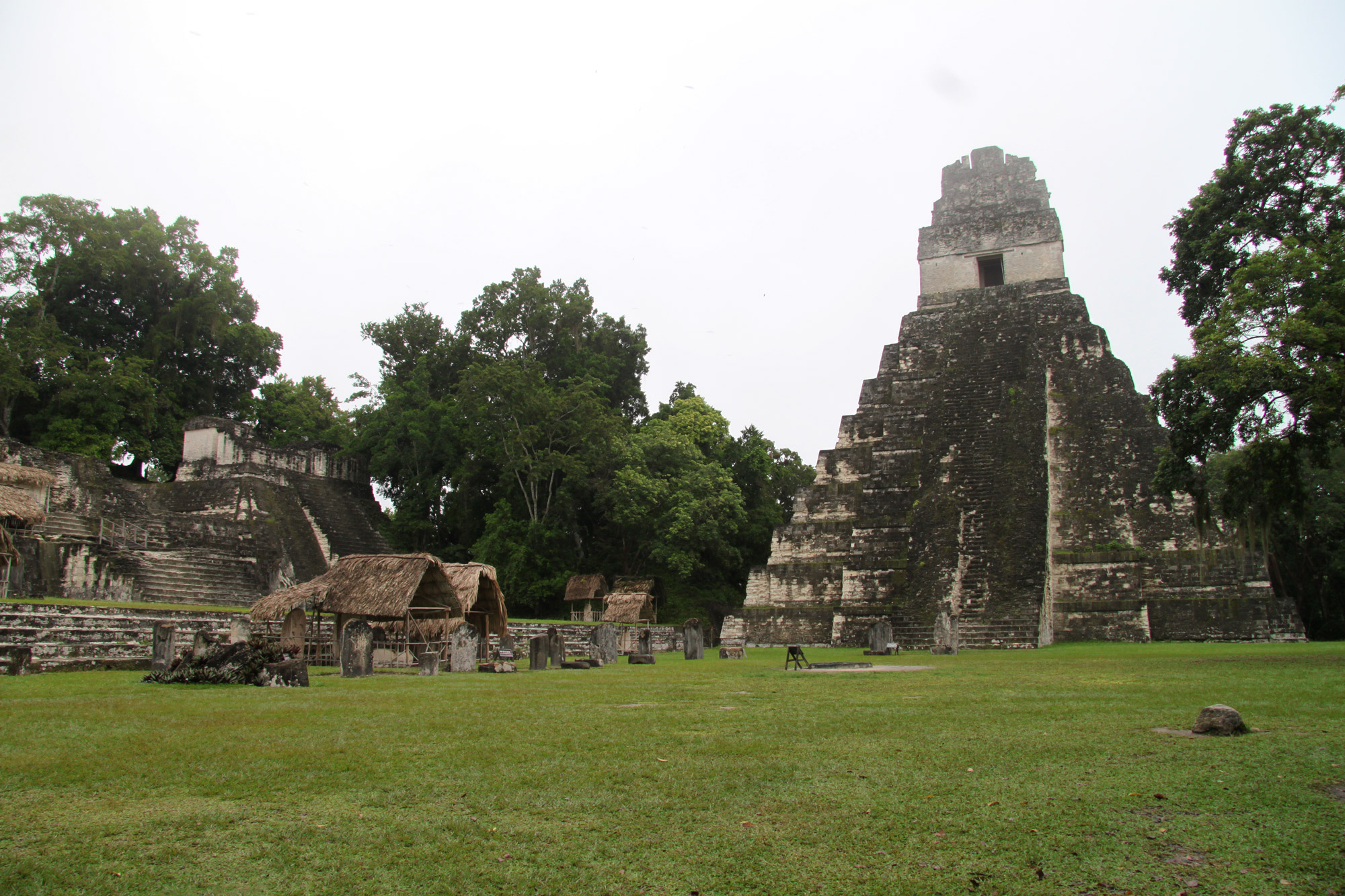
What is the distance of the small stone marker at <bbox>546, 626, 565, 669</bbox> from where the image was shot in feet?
42.6

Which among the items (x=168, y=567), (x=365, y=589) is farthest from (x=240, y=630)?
(x=168, y=567)

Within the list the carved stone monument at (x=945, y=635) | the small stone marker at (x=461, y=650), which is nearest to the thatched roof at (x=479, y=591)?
the small stone marker at (x=461, y=650)

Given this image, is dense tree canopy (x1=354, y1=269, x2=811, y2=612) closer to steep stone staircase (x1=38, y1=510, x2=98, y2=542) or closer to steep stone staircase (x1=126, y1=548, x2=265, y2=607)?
steep stone staircase (x1=126, y1=548, x2=265, y2=607)

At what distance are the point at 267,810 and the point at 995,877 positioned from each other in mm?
2523

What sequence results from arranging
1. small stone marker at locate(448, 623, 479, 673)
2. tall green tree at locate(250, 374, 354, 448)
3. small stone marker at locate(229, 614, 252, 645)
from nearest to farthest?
small stone marker at locate(229, 614, 252, 645), small stone marker at locate(448, 623, 479, 673), tall green tree at locate(250, 374, 354, 448)

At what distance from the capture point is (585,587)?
988 inches

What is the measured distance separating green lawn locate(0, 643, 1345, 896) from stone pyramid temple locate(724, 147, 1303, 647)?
9564mm

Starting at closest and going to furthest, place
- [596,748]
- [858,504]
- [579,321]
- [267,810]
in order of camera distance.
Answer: [267,810] → [596,748] → [858,504] → [579,321]

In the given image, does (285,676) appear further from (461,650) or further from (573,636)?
(573,636)

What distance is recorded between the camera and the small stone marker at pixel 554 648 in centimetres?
1298

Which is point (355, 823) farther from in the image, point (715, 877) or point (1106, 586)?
point (1106, 586)

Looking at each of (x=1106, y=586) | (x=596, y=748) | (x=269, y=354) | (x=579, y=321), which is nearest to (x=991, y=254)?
(x=1106, y=586)

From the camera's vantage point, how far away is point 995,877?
7.93 feet

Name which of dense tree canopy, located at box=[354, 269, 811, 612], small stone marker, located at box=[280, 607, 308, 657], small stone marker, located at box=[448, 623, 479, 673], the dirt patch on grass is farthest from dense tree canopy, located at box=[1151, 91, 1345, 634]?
dense tree canopy, located at box=[354, 269, 811, 612]
